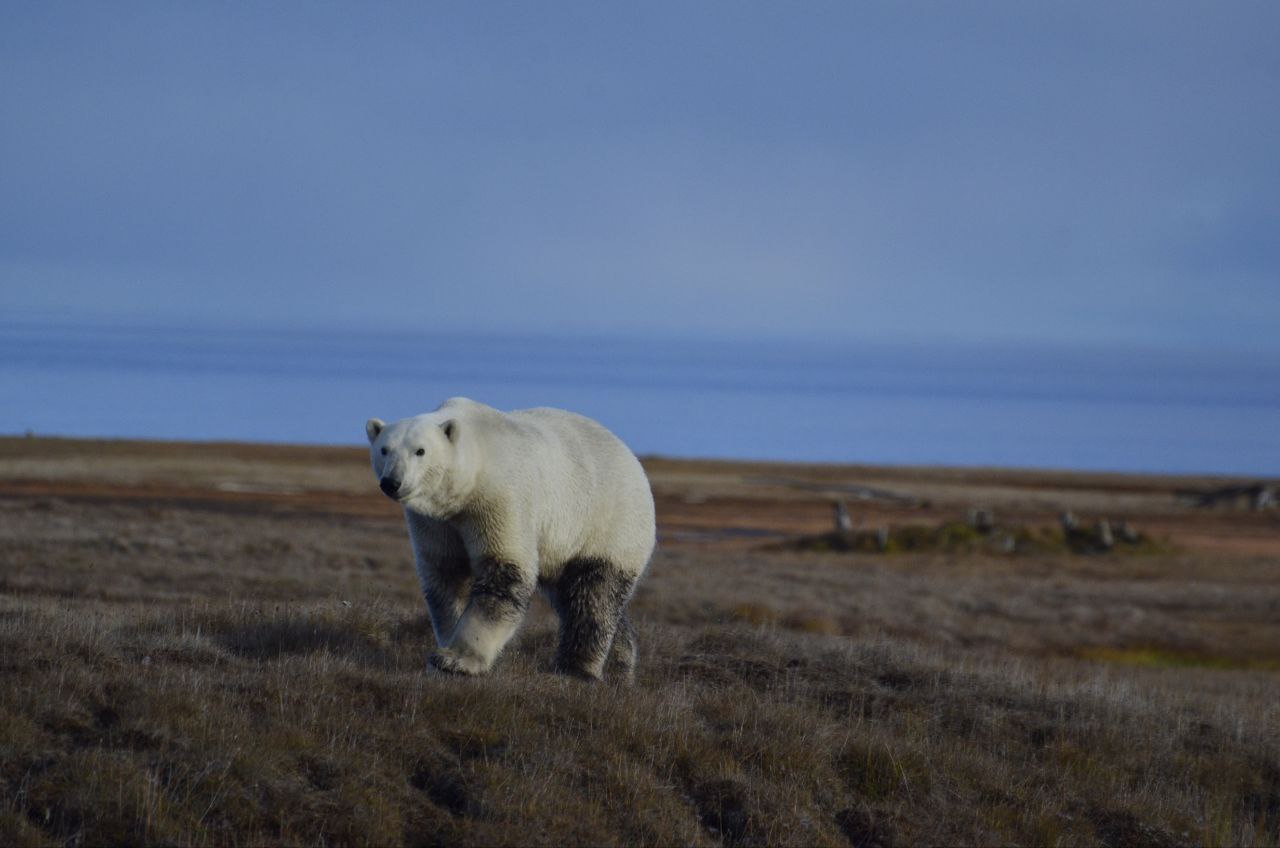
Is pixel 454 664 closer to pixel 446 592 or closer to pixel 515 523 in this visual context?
pixel 446 592

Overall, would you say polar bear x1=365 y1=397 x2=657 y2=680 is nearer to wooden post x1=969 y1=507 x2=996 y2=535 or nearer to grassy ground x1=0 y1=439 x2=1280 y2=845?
grassy ground x1=0 y1=439 x2=1280 y2=845

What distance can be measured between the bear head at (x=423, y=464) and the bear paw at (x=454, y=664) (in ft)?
3.29

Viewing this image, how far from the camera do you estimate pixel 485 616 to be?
358 inches

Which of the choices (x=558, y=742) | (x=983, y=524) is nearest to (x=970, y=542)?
(x=983, y=524)

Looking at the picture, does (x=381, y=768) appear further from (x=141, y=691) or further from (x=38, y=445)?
(x=38, y=445)

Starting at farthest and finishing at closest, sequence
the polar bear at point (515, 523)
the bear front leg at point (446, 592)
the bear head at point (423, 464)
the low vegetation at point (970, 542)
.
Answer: the low vegetation at point (970, 542) < the bear front leg at point (446, 592) < the polar bear at point (515, 523) < the bear head at point (423, 464)

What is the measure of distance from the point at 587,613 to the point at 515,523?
1.47 metres

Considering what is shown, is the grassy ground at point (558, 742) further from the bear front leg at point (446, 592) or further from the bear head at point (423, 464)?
the bear head at point (423, 464)

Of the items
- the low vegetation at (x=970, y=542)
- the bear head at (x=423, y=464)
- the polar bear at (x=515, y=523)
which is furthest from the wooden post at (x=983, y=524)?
the bear head at (x=423, y=464)

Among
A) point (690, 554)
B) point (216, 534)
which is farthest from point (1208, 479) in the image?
point (216, 534)

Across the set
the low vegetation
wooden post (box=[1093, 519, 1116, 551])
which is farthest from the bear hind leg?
wooden post (box=[1093, 519, 1116, 551])

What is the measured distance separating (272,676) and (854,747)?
167 inches

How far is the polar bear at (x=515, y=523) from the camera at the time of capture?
880cm

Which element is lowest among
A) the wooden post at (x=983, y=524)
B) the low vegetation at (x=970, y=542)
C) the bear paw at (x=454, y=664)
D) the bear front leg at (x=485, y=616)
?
the low vegetation at (x=970, y=542)
